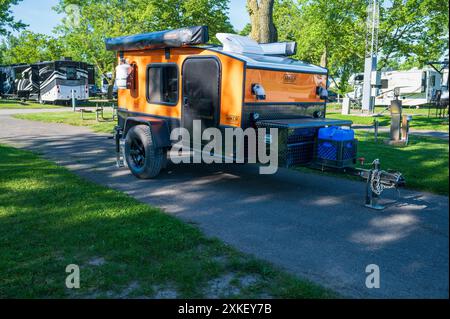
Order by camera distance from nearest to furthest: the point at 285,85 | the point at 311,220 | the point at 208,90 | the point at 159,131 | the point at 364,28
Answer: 1. the point at 311,220
2. the point at 208,90
3. the point at 285,85
4. the point at 159,131
5. the point at 364,28

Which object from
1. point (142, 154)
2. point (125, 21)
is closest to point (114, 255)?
point (142, 154)

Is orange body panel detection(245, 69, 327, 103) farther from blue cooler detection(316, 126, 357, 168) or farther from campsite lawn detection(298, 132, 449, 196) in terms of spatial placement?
campsite lawn detection(298, 132, 449, 196)

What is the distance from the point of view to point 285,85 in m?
6.96

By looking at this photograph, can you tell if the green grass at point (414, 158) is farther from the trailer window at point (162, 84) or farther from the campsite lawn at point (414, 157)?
the trailer window at point (162, 84)

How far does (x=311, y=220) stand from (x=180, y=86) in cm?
339

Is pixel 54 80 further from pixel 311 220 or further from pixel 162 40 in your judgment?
pixel 311 220

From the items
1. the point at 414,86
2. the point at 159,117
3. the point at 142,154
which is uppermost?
the point at 414,86

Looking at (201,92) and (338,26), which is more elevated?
(338,26)

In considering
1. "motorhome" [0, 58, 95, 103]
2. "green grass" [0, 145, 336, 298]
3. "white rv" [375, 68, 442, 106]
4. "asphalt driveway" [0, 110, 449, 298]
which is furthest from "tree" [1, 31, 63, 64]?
"green grass" [0, 145, 336, 298]

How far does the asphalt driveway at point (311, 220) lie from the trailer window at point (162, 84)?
1531mm

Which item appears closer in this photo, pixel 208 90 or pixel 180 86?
pixel 208 90

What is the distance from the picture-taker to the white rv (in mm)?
31547

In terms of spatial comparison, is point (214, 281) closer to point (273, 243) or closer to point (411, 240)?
point (273, 243)

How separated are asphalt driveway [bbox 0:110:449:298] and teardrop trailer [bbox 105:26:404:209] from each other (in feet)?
1.87
